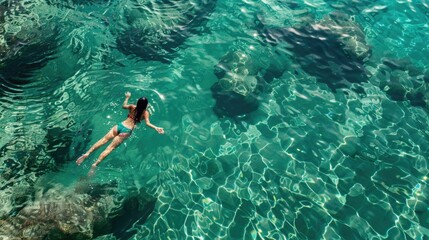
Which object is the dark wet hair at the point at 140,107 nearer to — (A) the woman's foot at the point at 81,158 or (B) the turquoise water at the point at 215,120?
(B) the turquoise water at the point at 215,120

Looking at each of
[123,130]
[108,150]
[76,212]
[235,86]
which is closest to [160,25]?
[235,86]

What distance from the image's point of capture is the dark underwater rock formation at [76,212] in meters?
7.57

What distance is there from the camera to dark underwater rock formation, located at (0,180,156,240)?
7.57m

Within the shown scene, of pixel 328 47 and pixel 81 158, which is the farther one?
pixel 328 47

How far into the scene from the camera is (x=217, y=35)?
1446cm

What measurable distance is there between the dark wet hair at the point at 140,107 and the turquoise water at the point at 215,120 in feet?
3.62

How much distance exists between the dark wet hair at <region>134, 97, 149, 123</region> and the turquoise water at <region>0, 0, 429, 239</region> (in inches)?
43.5

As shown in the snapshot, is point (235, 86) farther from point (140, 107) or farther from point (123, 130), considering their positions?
point (123, 130)

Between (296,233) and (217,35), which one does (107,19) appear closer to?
(217,35)

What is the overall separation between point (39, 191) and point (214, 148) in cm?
502

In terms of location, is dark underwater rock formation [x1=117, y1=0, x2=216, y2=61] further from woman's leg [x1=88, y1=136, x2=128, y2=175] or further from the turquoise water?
woman's leg [x1=88, y1=136, x2=128, y2=175]

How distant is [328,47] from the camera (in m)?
14.6

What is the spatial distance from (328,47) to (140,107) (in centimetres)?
906

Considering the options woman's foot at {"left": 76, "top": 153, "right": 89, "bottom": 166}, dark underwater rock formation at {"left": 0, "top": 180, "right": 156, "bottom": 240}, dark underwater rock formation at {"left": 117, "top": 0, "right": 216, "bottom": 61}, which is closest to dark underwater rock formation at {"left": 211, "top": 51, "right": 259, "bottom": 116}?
dark underwater rock formation at {"left": 117, "top": 0, "right": 216, "bottom": 61}
